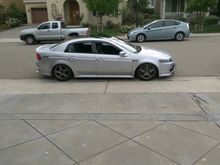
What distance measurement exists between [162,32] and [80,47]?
11106 millimetres

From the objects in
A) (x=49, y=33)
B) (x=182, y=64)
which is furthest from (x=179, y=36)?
(x=49, y=33)

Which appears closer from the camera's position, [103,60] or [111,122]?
[111,122]

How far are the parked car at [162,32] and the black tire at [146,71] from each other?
411 inches

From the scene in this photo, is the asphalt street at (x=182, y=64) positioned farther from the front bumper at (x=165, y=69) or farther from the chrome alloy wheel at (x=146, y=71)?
the chrome alloy wheel at (x=146, y=71)

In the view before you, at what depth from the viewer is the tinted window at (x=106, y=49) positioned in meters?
8.40

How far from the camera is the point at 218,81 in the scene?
26.6 ft

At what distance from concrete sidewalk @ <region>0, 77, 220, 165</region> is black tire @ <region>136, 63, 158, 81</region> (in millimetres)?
578

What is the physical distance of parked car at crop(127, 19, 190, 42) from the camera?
18453mm

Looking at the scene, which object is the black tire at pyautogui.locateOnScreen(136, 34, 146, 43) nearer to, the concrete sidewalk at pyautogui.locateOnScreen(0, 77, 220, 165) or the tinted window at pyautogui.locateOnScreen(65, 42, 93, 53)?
the tinted window at pyautogui.locateOnScreen(65, 42, 93, 53)

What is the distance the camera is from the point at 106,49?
846cm

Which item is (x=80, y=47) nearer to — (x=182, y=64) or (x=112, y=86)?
(x=112, y=86)

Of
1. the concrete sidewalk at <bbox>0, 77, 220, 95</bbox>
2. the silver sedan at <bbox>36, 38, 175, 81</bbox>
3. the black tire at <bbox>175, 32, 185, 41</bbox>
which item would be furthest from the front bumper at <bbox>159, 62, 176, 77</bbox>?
the black tire at <bbox>175, 32, 185, 41</bbox>

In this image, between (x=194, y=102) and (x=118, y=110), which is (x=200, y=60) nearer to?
(x=194, y=102)

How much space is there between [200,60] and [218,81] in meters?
3.41
